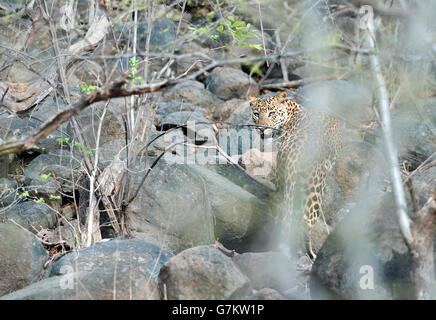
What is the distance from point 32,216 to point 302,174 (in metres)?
4.42

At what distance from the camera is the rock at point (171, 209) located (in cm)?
818

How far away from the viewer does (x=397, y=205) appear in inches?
198

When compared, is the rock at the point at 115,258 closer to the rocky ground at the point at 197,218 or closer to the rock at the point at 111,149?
the rocky ground at the point at 197,218

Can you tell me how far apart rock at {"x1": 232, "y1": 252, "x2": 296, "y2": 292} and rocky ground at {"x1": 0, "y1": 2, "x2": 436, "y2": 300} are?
0.04 ft

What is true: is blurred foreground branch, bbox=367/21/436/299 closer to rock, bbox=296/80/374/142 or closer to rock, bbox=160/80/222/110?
rock, bbox=296/80/374/142

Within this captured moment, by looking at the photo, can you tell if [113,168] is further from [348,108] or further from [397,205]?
[348,108]

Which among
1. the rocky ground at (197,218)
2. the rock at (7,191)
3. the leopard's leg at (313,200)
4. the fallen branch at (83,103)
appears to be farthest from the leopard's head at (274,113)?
the fallen branch at (83,103)

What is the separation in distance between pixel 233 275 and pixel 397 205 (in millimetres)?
1813

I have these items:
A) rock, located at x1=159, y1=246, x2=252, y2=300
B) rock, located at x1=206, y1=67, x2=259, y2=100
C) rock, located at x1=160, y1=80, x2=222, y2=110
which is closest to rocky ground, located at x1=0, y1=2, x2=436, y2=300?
rock, located at x1=159, y1=246, x2=252, y2=300

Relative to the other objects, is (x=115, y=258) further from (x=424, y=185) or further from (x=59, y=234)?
(x=424, y=185)

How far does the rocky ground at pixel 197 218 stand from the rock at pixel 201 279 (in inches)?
0.4

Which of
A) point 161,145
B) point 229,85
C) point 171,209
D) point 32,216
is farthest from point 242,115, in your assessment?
point 32,216

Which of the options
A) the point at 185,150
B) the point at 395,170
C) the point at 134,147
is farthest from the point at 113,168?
the point at 395,170

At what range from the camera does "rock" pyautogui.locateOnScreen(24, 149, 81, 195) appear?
31.6ft
